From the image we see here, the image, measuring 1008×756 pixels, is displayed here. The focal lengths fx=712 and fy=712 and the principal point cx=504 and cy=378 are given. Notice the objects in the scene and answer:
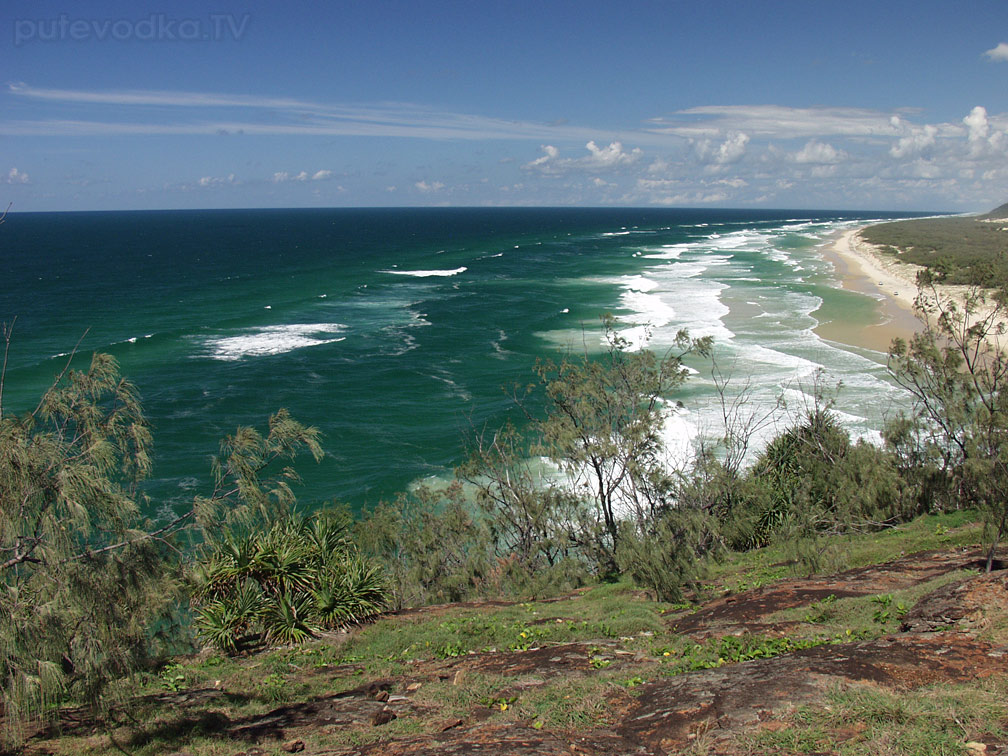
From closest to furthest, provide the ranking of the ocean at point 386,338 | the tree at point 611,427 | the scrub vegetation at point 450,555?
the scrub vegetation at point 450,555 < the tree at point 611,427 < the ocean at point 386,338

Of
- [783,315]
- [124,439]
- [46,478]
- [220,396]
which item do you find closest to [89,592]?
[46,478]

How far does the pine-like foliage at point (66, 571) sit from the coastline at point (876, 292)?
118 feet

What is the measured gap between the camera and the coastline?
46969mm

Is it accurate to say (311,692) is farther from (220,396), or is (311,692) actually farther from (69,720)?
(220,396)

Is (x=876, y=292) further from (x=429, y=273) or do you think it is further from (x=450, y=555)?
(x=450, y=555)

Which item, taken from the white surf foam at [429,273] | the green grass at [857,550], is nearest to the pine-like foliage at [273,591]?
the green grass at [857,550]

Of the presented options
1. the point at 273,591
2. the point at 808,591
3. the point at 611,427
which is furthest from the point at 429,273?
the point at 808,591

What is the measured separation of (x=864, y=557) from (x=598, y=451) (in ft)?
21.3

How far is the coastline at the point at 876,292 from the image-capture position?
154 ft

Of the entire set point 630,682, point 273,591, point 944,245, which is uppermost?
point 944,245

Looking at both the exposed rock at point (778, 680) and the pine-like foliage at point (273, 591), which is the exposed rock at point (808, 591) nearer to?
the exposed rock at point (778, 680)

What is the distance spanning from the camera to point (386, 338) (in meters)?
52.1

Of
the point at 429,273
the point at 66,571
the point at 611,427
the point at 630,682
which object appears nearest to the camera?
the point at 66,571

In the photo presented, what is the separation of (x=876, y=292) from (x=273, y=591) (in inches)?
2597
